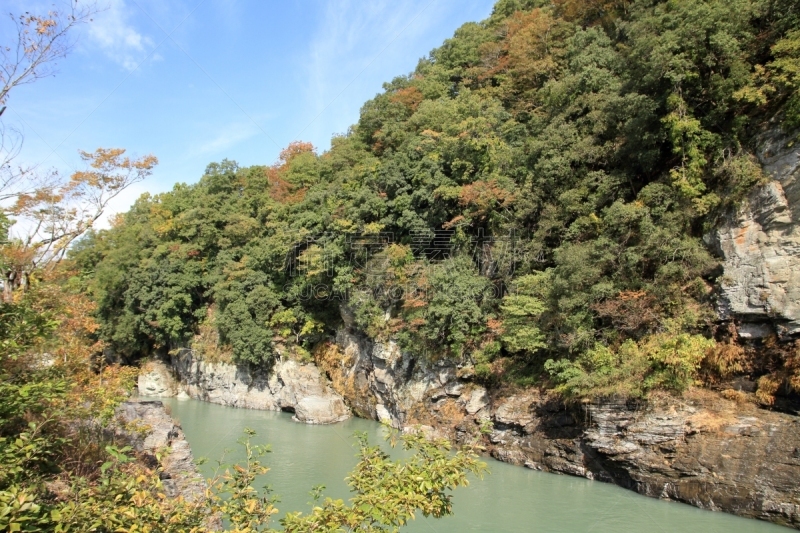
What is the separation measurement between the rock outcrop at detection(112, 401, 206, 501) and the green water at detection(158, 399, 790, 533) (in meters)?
0.88

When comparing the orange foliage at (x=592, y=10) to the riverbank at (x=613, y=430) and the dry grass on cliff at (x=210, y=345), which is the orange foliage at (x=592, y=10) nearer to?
the riverbank at (x=613, y=430)

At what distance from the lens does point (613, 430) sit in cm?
1120

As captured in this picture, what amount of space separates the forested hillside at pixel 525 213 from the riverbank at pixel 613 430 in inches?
25.0

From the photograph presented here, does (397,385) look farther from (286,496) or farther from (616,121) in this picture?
(616,121)

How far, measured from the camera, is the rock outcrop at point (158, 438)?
781 centimetres

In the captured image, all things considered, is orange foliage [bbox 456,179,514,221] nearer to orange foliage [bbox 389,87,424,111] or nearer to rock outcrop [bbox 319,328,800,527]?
rock outcrop [bbox 319,328,800,527]

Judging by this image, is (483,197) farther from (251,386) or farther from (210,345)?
(210,345)

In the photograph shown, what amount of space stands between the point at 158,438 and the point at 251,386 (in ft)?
46.5

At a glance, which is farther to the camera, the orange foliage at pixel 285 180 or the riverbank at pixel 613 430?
the orange foliage at pixel 285 180

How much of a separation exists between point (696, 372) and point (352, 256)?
12143mm

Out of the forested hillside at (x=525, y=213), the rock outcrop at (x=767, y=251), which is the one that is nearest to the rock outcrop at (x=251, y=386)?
the forested hillside at (x=525, y=213)

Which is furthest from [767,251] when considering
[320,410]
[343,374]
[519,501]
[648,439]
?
[320,410]

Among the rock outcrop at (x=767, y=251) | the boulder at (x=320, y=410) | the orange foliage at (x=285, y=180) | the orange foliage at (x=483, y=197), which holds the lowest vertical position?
the boulder at (x=320, y=410)

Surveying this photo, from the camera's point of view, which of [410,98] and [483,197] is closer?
[483,197]
